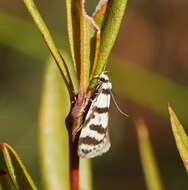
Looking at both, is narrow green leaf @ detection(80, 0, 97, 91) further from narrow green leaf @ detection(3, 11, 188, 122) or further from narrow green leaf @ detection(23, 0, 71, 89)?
narrow green leaf @ detection(3, 11, 188, 122)

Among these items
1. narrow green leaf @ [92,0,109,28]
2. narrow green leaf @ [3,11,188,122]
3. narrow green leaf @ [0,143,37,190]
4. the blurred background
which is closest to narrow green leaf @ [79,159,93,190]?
narrow green leaf @ [0,143,37,190]

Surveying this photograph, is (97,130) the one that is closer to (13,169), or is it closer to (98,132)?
(98,132)

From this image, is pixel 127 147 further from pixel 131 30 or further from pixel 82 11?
pixel 82 11

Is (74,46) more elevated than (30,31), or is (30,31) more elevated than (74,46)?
(30,31)

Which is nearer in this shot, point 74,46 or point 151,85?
point 74,46

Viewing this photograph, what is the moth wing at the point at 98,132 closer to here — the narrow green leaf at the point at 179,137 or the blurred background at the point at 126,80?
the narrow green leaf at the point at 179,137

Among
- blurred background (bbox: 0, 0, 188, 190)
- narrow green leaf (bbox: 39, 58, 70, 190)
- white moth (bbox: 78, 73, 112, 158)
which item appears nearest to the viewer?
white moth (bbox: 78, 73, 112, 158)

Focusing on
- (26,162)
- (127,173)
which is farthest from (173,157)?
(26,162)
